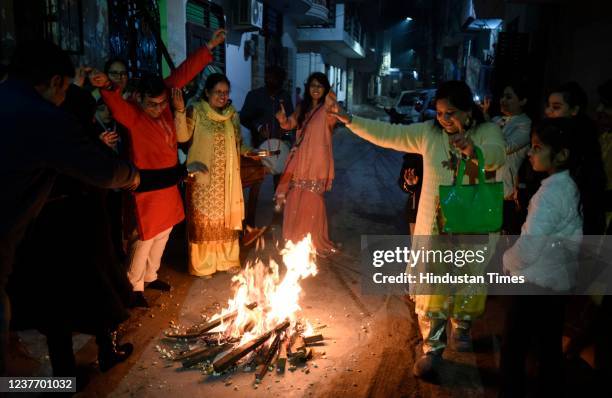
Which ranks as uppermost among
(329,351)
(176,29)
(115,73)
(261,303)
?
(176,29)

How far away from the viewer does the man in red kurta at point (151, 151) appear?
4.31 meters

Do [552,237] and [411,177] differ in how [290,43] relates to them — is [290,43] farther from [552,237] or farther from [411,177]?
[552,237]

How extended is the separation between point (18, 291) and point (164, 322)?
153 cm

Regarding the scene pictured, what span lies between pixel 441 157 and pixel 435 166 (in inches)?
3.0

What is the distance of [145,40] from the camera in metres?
8.96

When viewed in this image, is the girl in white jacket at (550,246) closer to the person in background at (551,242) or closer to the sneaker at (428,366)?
the person in background at (551,242)

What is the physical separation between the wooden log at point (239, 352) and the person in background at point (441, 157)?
1131 mm

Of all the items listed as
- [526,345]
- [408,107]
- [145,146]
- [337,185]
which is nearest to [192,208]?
[145,146]

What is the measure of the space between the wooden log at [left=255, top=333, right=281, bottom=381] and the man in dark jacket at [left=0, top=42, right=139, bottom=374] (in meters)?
1.60

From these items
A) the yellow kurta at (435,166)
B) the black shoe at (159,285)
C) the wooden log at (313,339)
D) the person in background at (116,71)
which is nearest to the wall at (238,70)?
the person in background at (116,71)

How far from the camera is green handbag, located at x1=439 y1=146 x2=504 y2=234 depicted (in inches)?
125

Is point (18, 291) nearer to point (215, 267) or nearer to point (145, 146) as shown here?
point (145, 146)

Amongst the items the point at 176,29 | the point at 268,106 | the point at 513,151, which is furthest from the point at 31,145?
the point at 176,29

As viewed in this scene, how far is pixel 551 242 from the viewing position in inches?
112
